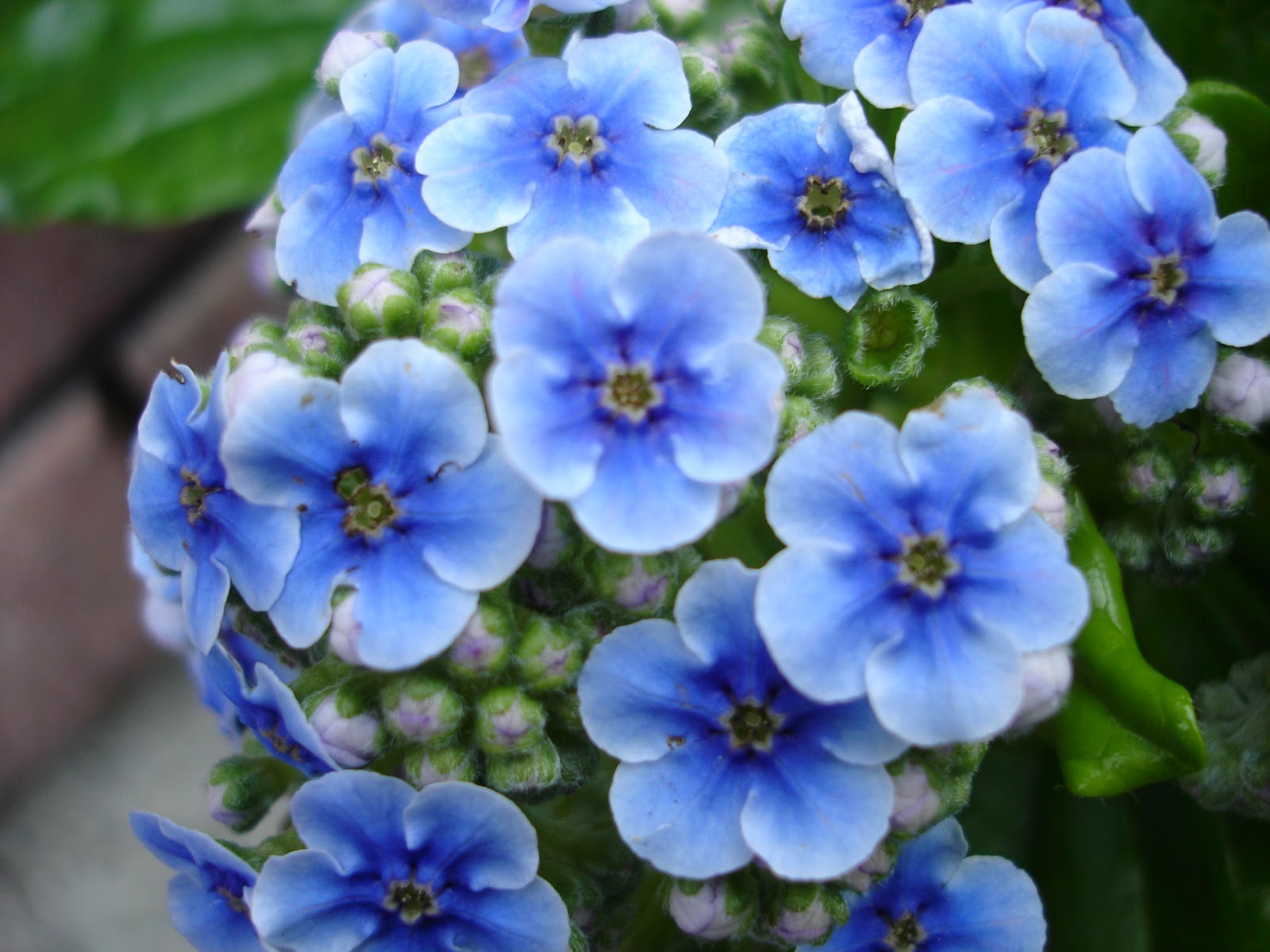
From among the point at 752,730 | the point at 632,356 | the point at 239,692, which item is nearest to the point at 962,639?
the point at 752,730

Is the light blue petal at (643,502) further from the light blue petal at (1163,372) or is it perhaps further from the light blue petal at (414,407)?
the light blue petal at (1163,372)

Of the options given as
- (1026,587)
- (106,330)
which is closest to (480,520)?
(1026,587)

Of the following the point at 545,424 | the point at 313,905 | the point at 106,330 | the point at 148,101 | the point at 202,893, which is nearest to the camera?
the point at 545,424

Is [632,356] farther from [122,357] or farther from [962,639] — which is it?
[122,357]

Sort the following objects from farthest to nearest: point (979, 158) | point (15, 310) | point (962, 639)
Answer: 1. point (15, 310)
2. point (979, 158)
3. point (962, 639)

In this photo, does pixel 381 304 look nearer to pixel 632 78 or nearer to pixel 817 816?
pixel 632 78

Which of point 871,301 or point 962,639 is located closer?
point 962,639

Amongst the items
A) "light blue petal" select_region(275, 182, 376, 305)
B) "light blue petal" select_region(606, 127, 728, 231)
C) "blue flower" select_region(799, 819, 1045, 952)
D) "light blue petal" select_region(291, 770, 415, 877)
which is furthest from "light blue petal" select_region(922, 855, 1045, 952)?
"light blue petal" select_region(275, 182, 376, 305)
